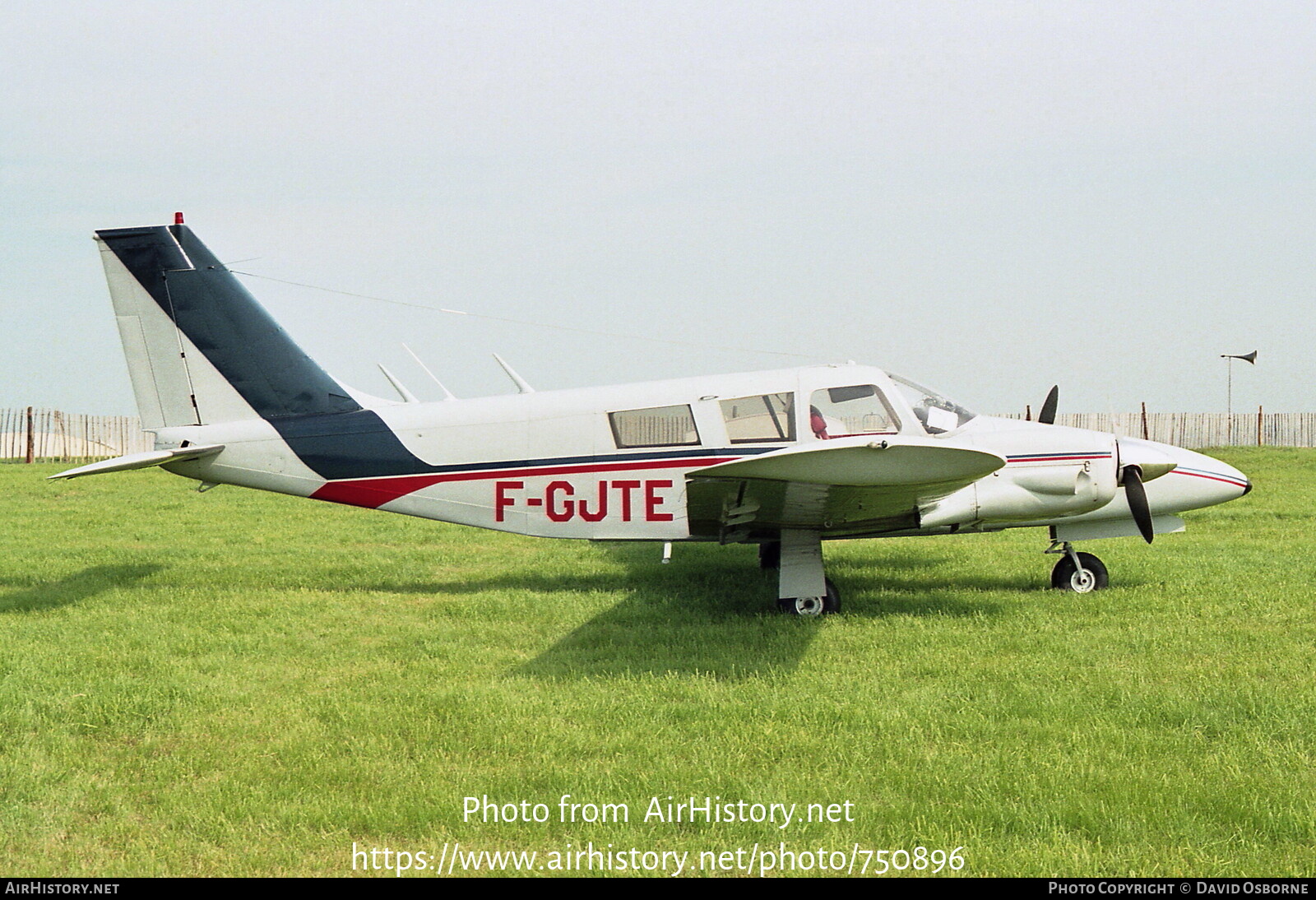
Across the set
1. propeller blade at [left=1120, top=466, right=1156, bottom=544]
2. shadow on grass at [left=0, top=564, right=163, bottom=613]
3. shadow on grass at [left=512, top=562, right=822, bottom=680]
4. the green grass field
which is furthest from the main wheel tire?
shadow on grass at [left=0, top=564, right=163, bottom=613]

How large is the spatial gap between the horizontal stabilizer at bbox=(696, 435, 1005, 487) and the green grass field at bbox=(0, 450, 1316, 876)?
1.31 metres

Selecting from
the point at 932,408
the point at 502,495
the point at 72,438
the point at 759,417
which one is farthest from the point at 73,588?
the point at 72,438

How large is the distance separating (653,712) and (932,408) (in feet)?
15.1

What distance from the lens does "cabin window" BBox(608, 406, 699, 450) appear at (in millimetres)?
9203

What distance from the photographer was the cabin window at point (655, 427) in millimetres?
9203

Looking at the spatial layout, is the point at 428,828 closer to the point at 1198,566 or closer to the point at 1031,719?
the point at 1031,719

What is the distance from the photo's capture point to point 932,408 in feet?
30.4

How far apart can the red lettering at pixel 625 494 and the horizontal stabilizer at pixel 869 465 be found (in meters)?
2.25

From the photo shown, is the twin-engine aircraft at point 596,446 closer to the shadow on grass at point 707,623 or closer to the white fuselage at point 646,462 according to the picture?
the white fuselage at point 646,462

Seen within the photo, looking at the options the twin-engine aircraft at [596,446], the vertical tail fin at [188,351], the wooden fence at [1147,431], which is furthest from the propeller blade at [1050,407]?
the wooden fence at [1147,431]

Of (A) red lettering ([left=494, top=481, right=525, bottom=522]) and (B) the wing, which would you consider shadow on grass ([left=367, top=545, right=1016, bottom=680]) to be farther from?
(A) red lettering ([left=494, top=481, right=525, bottom=522])

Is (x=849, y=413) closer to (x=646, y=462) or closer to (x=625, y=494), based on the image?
(x=646, y=462)

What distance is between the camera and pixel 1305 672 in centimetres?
652

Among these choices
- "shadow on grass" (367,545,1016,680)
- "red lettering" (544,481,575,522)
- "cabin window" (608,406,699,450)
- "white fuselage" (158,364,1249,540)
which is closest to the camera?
"shadow on grass" (367,545,1016,680)
